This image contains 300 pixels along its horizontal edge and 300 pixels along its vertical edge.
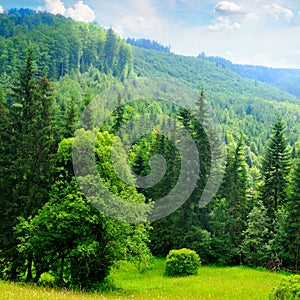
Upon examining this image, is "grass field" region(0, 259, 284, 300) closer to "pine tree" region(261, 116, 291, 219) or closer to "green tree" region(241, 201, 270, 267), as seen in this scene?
"green tree" region(241, 201, 270, 267)

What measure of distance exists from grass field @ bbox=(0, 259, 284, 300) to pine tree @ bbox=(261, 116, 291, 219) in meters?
8.77

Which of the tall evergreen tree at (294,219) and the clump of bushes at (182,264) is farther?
the tall evergreen tree at (294,219)

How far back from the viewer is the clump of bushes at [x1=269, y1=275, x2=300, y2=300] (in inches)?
674

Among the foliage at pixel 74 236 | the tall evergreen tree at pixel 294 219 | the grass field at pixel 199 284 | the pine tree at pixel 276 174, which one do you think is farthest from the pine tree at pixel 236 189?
the foliage at pixel 74 236

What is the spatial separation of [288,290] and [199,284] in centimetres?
1164

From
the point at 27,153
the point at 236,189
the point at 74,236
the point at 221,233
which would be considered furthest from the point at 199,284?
the point at 236,189

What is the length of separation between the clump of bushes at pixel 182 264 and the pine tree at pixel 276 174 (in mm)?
12388

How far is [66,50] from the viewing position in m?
160

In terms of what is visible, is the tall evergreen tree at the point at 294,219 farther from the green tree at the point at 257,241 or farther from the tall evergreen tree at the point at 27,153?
the tall evergreen tree at the point at 27,153

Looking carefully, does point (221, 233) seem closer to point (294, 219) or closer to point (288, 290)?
point (294, 219)

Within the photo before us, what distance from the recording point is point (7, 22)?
198 metres

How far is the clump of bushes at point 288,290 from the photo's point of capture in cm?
1712

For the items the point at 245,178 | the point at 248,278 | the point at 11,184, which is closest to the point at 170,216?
the point at 245,178

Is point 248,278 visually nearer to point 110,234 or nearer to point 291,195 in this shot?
point 291,195
